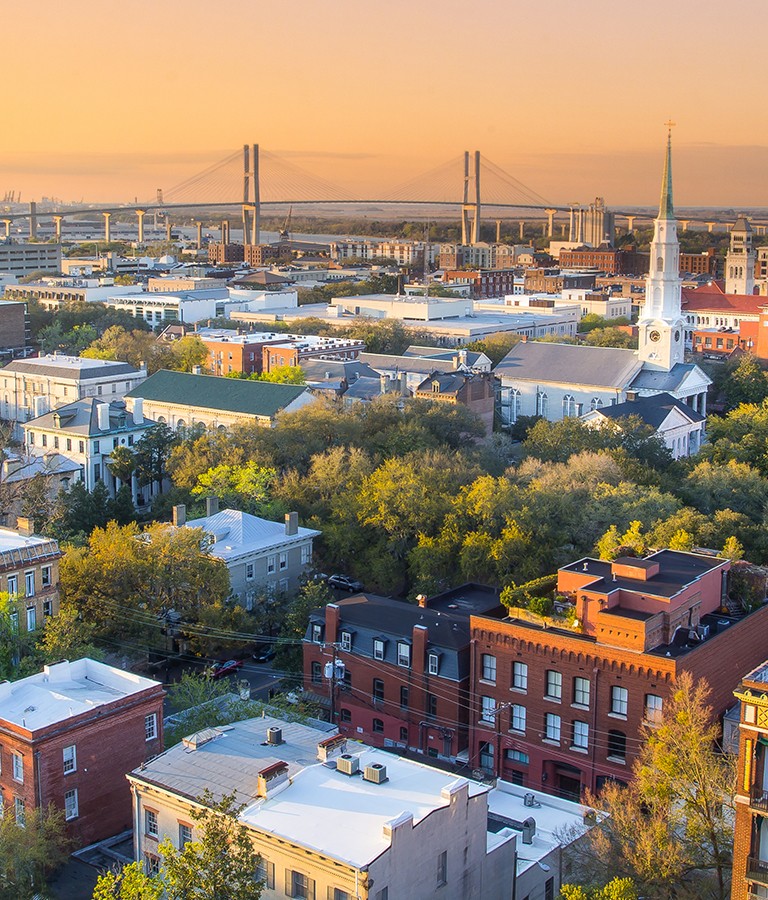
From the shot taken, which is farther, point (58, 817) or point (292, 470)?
point (292, 470)

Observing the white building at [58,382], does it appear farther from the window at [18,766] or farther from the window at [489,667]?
the window at [18,766]

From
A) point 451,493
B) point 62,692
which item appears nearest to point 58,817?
point 62,692

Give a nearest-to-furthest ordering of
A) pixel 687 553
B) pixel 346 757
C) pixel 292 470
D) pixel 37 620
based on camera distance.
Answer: pixel 346 757 → pixel 687 553 → pixel 37 620 → pixel 292 470

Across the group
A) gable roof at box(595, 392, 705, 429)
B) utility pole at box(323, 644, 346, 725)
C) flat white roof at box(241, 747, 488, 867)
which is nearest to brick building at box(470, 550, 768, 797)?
utility pole at box(323, 644, 346, 725)

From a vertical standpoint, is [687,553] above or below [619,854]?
above

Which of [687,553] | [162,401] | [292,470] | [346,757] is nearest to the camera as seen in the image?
[346,757]

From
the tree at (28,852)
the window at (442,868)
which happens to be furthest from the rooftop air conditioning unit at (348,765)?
the tree at (28,852)

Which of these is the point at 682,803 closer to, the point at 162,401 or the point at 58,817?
the point at 58,817
